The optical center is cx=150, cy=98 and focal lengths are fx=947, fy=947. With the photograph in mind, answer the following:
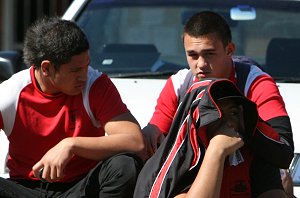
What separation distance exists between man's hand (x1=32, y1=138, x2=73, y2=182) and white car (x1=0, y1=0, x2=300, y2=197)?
4.13 feet

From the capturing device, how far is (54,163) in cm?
395

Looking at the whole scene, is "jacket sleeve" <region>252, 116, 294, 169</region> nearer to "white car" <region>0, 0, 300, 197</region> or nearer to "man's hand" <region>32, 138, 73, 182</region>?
"man's hand" <region>32, 138, 73, 182</region>

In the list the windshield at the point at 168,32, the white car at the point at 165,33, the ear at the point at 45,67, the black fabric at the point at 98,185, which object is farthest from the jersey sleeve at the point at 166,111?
the windshield at the point at 168,32

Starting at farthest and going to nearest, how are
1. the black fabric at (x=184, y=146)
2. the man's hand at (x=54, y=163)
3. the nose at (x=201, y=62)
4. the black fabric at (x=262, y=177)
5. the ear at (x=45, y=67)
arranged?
the ear at (x=45, y=67) < the nose at (x=201, y=62) < the man's hand at (x=54, y=163) < the black fabric at (x=262, y=177) < the black fabric at (x=184, y=146)

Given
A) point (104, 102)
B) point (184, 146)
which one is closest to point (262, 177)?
point (184, 146)

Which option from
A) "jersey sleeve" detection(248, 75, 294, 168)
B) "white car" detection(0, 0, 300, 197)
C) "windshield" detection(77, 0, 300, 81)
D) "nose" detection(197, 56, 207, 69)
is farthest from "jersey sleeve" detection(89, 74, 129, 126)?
"windshield" detection(77, 0, 300, 81)

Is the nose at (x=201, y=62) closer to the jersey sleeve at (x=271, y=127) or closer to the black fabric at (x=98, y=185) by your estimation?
the jersey sleeve at (x=271, y=127)

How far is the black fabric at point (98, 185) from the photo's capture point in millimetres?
3971

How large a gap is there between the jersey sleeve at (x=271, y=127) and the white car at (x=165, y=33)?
1122 mm

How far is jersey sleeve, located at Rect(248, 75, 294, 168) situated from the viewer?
377 cm

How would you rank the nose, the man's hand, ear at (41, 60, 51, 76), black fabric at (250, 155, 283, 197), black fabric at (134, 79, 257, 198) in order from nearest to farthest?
black fabric at (134, 79, 257, 198)
black fabric at (250, 155, 283, 197)
the man's hand
the nose
ear at (41, 60, 51, 76)

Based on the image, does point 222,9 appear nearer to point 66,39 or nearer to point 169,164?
point 66,39

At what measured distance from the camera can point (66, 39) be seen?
418 cm

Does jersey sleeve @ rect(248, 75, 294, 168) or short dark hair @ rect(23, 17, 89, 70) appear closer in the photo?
jersey sleeve @ rect(248, 75, 294, 168)
